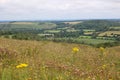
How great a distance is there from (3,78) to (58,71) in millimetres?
1692

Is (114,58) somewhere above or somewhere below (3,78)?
below

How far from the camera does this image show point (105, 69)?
7.41 metres

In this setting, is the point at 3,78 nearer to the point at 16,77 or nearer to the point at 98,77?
the point at 16,77

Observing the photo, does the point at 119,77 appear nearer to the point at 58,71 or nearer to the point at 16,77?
the point at 58,71

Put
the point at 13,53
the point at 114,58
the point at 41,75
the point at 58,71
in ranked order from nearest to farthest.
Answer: the point at 41,75, the point at 58,71, the point at 13,53, the point at 114,58

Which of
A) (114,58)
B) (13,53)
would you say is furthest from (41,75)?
(114,58)

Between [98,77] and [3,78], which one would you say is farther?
[98,77]

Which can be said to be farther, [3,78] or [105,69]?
[105,69]

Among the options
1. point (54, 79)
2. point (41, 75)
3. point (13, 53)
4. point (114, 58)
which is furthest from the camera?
point (114, 58)

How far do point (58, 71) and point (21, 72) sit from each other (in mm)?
1204

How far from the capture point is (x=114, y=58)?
12.4 meters

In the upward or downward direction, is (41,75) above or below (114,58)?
above

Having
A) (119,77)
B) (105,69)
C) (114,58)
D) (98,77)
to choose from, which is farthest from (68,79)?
(114,58)

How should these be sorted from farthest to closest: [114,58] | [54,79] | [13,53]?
1. [114,58]
2. [13,53]
3. [54,79]
